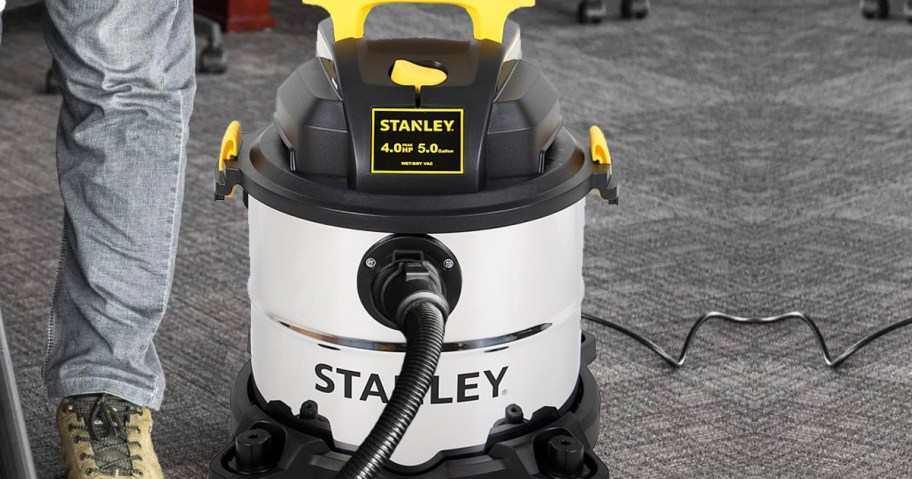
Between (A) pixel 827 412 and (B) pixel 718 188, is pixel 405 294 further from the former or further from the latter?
(B) pixel 718 188

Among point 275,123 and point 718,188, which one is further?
point 718,188

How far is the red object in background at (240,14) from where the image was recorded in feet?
10.3

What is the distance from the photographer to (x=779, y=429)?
53.3 inches

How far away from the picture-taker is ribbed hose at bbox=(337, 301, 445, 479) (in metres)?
0.89

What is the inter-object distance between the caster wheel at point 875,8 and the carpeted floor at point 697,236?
112mm

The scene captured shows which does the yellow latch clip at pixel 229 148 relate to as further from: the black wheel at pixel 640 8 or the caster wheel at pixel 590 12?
the black wheel at pixel 640 8

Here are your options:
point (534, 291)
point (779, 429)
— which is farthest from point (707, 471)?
point (534, 291)

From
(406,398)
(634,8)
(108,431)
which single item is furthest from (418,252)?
(634,8)

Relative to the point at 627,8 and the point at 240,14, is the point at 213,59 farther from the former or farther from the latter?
the point at 627,8

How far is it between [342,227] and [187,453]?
1.40 feet

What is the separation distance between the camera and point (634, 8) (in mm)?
3311

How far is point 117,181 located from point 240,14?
2.09m

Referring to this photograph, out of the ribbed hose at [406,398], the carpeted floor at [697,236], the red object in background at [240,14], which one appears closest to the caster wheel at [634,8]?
the carpeted floor at [697,236]

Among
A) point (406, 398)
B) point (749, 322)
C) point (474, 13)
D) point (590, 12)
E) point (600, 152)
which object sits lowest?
point (749, 322)
